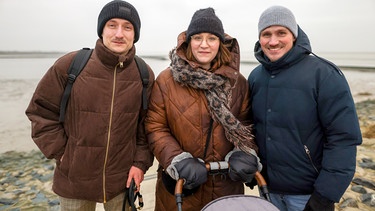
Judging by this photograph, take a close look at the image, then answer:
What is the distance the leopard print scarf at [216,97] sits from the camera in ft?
7.51

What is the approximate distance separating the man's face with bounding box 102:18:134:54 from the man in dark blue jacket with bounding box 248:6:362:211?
112cm

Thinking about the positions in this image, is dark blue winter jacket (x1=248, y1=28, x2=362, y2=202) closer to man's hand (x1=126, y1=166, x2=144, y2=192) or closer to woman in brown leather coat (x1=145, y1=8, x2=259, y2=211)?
→ woman in brown leather coat (x1=145, y1=8, x2=259, y2=211)

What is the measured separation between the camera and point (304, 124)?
2.20m

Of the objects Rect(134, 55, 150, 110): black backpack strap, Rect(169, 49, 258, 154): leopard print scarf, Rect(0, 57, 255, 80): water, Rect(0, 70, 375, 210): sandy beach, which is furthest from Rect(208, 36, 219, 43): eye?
Rect(0, 57, 255, 80): water

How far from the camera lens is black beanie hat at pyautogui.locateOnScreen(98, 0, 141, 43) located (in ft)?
7.72

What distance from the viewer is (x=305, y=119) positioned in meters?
2.19

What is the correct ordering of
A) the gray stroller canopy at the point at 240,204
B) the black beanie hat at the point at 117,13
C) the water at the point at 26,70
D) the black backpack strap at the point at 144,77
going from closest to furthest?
the gray stroller canopy at the point at 240,204
the black beanie hat at the point at 117,13
the black backpack strap at the point at 144,77
the water at the point at 26,70

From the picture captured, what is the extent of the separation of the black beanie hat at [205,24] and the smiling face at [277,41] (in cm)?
38

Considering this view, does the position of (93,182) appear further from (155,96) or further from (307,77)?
(307,77)

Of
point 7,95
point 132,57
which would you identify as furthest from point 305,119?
point 7,95

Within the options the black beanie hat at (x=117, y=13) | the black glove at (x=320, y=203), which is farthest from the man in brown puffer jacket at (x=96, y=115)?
the black glove at (x=320, y=203)

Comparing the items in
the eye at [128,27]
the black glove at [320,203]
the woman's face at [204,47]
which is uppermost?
the eye at [128,27]

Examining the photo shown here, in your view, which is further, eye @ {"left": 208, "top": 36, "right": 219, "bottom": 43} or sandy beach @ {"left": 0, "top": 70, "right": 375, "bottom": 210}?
sandy beach @ {"left": 0, "top": 70, "right": 375, "bottom": 210}

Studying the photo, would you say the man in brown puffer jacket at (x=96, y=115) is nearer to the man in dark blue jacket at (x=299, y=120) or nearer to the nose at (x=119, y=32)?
the nose at (x=119, y=32)
